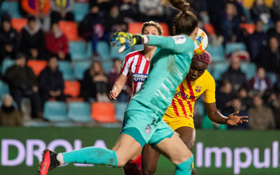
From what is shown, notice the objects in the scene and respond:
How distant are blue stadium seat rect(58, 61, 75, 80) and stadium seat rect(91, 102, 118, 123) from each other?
128 centimetres

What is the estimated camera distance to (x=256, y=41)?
41.8ft

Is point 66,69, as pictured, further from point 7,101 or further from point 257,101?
point 257,101

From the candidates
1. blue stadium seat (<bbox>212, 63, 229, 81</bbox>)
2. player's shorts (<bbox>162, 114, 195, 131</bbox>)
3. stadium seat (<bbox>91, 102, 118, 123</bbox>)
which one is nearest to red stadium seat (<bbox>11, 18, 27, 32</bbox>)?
stadium seat (<bbox>91, 102, 118, 123</bbox>)

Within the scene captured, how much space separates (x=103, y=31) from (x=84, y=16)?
76 cm

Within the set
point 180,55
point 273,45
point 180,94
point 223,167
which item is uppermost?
point 180,55

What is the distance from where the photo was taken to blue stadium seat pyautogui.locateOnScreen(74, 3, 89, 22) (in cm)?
1277

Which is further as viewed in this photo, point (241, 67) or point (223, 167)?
point (241, 67)

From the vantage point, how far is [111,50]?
1198cm

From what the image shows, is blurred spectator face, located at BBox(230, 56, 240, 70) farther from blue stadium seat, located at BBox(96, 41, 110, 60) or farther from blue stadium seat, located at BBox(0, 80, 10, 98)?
blue stadium seat, located at BBox(0, 80, 10, 98)

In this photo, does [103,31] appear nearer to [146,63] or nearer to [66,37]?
[66,37]

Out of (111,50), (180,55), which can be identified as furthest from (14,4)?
(180,55)

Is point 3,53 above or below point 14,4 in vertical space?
below

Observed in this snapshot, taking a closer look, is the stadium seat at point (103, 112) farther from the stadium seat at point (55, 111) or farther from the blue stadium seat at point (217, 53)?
the blue stadium seat at point (217, 53)

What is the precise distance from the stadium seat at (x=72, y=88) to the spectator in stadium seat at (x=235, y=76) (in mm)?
3682
